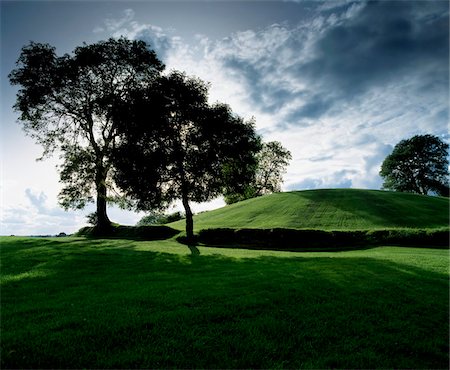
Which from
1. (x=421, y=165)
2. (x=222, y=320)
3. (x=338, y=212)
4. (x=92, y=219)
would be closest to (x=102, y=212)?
(x=92, y=219)

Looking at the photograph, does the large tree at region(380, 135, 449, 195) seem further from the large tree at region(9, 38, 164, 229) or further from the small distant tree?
the large tree at region(9, 38, 164, 229)

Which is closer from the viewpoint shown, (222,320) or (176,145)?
(222,320)

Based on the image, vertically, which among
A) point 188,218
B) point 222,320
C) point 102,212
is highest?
point 102,212

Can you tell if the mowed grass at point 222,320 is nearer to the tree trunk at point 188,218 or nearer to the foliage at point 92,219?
the tree trunk at point 188,218

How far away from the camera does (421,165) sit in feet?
308

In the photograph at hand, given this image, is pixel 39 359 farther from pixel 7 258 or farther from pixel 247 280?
pixel 7 258

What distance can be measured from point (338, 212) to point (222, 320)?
4555 centimetres

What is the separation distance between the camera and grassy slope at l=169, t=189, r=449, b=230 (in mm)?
43625

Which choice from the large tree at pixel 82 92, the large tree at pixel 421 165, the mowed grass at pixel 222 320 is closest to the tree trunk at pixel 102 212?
the large tree at pixel 82 92

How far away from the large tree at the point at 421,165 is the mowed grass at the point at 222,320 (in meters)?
94.8

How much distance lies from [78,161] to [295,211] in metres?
36.7

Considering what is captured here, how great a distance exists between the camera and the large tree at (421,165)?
A: 92.6 metres

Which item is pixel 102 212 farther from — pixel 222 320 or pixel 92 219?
pixel 222 320

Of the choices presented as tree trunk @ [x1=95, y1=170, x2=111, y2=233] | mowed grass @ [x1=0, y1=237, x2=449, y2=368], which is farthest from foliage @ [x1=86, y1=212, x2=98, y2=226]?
mowed grass @ [x1=0, y1=237, x2=449, y2=368]
